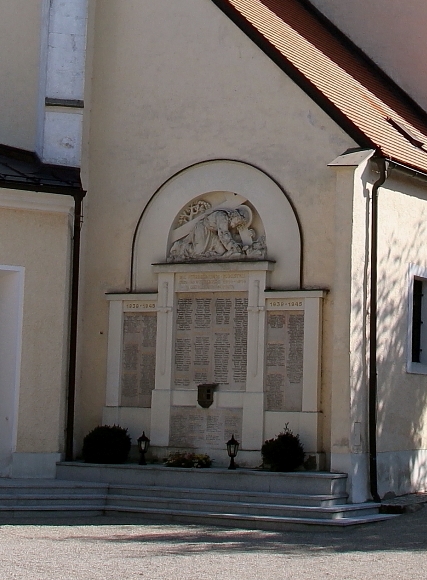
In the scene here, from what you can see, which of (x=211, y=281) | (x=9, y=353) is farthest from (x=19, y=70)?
(x=211, y=281)

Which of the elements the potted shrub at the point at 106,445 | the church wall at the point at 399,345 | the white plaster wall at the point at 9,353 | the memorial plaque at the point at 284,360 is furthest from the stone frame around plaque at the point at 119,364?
the church wall at the point at 399,345

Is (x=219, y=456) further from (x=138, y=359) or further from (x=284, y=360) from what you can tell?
(x=138, y=359)

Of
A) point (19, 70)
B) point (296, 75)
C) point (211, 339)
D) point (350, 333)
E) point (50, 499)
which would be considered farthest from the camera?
point (19, 70)

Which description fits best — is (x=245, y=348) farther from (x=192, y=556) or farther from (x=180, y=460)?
(x=192, y=556)

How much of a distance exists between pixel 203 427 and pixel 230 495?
1932 millimetres

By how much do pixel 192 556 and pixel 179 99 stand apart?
836cm

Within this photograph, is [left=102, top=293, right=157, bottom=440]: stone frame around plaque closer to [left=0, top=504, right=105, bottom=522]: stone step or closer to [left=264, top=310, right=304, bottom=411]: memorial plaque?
[left=264, top=310, right=304, bottom=411]: memorial plaque

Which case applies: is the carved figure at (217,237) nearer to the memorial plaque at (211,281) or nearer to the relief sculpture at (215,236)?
the relief sculpture at (215,236)

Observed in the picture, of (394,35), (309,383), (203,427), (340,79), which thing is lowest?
(203,427)

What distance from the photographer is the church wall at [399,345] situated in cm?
1639

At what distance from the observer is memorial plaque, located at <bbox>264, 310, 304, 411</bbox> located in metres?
16.2

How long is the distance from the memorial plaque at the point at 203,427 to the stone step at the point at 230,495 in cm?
123

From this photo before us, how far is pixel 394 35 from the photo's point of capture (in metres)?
22.5

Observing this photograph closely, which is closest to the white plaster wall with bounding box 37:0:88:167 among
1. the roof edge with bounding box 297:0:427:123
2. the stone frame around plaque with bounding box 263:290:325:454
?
the stone frame around plaque with bounding box 263:290:325:454
